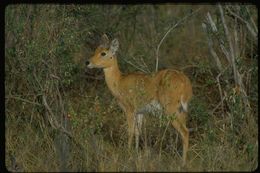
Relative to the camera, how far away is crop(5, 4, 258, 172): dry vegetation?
783cm

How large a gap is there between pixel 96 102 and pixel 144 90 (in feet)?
3.24

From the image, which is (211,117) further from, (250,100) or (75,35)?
(75,35)

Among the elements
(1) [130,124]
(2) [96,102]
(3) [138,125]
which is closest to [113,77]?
(1) [130,124]

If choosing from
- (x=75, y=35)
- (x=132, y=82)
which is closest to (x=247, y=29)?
(x=132, y=82)

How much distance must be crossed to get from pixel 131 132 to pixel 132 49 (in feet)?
7.80

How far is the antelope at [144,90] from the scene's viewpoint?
8.73 metres

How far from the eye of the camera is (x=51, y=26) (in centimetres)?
873

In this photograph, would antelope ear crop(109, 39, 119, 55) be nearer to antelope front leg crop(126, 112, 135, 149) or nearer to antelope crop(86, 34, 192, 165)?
antelope crop(86, 34, 192, 165)

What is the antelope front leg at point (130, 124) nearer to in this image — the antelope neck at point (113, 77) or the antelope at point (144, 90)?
the antelope at point (144, 90)

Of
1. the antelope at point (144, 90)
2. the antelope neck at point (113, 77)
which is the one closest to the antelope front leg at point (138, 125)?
the antelope at point (144, 90)

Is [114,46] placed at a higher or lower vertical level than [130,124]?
Answer: higher

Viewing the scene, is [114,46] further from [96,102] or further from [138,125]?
[96,102]

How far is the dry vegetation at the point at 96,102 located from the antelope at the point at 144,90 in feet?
0.53

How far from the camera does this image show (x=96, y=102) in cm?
776
